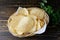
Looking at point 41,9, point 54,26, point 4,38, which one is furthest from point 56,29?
point 4,38

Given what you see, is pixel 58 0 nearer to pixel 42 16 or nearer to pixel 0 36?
pixel 42 16

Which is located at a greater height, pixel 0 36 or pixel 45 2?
pixel 45 2

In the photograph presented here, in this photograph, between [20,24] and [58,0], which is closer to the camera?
[20,24]

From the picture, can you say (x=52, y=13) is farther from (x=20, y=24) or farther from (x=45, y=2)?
(x=20, y=24)

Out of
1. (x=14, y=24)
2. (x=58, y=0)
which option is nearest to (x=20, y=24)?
(x=14, y=24)

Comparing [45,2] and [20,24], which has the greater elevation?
[45,2]

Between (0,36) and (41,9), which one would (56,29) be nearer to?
(41,9)
